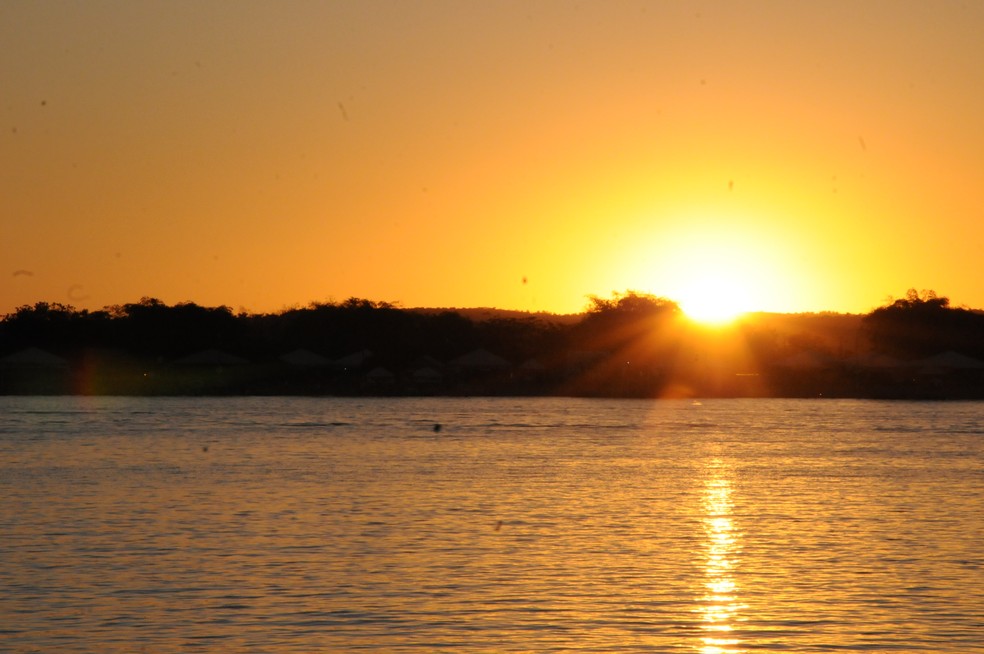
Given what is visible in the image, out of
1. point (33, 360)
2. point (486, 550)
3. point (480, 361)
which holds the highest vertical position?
point (33, 360)

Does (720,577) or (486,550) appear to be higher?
(486,550)

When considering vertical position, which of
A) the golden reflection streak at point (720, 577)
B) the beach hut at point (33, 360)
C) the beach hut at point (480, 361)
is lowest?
the golden reflection streak at point (720, 577)

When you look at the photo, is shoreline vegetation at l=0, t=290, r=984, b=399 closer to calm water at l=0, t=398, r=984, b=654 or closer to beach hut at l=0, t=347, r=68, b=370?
beach hut at l=0, t=347, r=68, b=370

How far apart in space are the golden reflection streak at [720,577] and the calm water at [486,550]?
73mm

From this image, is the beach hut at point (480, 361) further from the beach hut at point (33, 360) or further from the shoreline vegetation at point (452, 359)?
the beach hut at point (33, 360)

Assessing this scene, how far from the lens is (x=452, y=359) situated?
504 feet

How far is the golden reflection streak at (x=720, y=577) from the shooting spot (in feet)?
56.3

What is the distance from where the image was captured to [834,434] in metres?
73.9

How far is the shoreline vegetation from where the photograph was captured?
141125mm

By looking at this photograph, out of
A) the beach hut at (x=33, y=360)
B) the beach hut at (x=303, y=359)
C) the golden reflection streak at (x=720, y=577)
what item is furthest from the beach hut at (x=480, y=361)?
the golden reflection streak at (x=720, y=577)

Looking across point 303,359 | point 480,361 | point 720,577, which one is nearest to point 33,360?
point 303,359

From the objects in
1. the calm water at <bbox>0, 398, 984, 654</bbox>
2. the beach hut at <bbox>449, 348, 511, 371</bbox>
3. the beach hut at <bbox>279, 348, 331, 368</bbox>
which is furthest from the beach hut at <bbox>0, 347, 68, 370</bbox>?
the calm water at <bbox>0, 398, 984, 654</bbox>

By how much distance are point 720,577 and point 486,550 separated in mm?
4637

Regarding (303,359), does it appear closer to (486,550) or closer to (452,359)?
(452,359)
